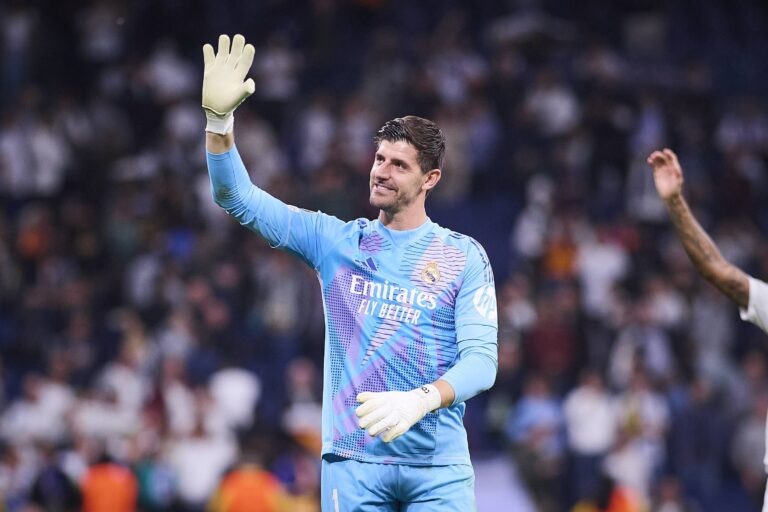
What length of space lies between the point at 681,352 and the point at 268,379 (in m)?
5.53

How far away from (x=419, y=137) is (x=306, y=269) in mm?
10997

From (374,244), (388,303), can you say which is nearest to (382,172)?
(374,244)

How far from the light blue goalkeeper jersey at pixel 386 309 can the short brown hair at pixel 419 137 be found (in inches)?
13.8

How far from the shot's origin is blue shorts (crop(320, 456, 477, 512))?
6336mm

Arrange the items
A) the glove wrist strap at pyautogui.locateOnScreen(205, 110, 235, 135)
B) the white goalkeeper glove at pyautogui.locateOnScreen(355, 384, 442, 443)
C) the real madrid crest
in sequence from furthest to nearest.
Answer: the real madrid crest < the glove wrist strap at pyautogui.locateOnScreen(205, 110, 235, 135) < the white goalkeeper glove at pyautogui.locateOnScreen(355, 384, 442, 443)

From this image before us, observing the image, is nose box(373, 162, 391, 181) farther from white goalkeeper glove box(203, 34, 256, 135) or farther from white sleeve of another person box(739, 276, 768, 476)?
white sleeve of another person box(739, 276, 768, 476)

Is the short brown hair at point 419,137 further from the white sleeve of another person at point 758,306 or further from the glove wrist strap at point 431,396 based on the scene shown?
the white sleeve of another person at point 758,306

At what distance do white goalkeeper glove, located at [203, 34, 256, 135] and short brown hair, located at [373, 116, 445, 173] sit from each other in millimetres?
733

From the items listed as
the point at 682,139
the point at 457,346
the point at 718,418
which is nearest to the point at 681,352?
the point at 718,418

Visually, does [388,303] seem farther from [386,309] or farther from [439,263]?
[439,263]

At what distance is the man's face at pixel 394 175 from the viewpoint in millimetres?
6609

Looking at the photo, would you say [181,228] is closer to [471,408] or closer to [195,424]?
[195,424]

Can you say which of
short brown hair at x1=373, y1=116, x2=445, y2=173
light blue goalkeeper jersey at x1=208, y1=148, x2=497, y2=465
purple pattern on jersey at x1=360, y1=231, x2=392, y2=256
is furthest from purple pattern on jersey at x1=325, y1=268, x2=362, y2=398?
short brown hair at x1=373, y1=116, x2=445, y2=173

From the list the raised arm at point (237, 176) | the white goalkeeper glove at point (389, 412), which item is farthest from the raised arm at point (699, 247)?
the raised arm at point (237, 176)
